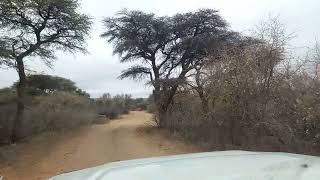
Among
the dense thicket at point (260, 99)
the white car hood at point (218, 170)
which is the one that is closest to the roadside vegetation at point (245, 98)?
the dense thicket at point (260, 99)

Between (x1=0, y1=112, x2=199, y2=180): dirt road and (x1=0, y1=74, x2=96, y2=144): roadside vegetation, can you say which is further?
(x1=0, y1=74, x2=96, y2=144): roadside vegetation

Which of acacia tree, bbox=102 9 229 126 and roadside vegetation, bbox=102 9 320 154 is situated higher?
acacia tree, bbox=102 9 229 126

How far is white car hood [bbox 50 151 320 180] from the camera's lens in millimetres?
2604

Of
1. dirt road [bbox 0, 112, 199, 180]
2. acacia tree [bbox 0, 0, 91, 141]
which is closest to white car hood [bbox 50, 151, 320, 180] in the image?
dirt road [bbox 0, 112, 199, 180]

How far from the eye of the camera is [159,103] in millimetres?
27438

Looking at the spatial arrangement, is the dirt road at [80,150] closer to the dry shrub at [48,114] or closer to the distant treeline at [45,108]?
the dry shrub at [48,114]

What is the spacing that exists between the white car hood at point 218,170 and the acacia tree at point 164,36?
25330mm

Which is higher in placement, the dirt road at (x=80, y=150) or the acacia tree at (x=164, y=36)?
the acacia tree at (x=164, y=36)

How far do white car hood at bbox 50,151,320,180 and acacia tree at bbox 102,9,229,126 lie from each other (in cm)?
2533

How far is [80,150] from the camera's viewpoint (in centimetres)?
2081

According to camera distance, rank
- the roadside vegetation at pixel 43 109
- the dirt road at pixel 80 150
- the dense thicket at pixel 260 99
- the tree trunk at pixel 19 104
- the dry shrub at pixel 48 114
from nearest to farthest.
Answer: the dense thicket at pixel 260 99
the dirt road at pixel 80 150
the tree trunk at pixel 19 104
the dry shrub at pixel 48 114
the roadside vegetation at pixel 43 109

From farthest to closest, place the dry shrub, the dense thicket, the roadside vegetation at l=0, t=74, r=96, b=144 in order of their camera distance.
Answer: the roadside vegetation at l=0, t=74, r=96, b=144 < the dry shrub < the dense thicket

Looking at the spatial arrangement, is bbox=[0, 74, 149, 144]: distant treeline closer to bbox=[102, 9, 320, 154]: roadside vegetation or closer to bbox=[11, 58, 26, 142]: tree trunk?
bbox=[11, 58, 26, 142]: tree trunk

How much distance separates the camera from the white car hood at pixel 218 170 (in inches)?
103
